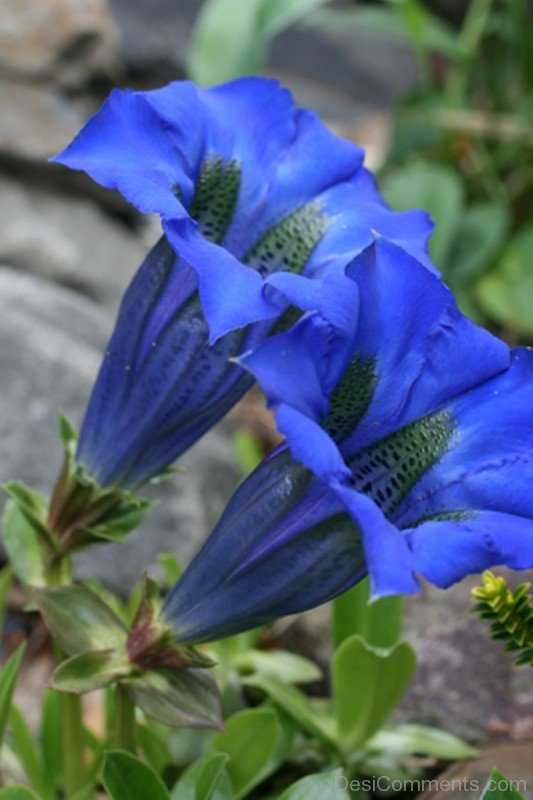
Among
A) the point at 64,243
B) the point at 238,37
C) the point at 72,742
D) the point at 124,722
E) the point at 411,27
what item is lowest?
the point at 64,243

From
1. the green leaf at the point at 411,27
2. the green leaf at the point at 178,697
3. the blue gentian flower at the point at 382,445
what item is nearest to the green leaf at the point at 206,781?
the green leaf at the point at 178,697

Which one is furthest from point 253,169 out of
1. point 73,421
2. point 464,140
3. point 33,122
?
point 464,140

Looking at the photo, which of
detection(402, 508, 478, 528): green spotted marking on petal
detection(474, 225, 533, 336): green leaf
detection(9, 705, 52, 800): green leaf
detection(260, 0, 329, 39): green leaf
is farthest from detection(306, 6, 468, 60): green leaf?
detection(402, 508, 478, 528): green spotted marking on petal

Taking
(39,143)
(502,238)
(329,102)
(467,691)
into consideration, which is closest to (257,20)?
(39,143)

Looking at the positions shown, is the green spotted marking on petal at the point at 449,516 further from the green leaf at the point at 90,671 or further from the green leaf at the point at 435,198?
the green leaf at the point at 435,198

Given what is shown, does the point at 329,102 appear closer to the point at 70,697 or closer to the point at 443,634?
the point at 443,634

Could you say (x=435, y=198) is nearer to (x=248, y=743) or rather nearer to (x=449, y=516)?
(x=248, y=743)
